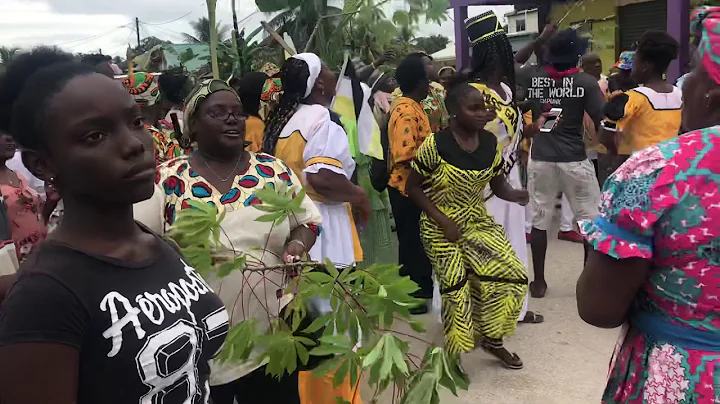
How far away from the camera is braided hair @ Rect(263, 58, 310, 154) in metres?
3.85

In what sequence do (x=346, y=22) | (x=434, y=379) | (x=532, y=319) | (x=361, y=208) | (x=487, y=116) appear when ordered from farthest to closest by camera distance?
1. (x=346, y=22)
2. (x=532, y=319)
3. (x=487, y=116)
4. (x=361, y=208)
5. (x=434, y=379)

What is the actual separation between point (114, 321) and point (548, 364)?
3.42 m

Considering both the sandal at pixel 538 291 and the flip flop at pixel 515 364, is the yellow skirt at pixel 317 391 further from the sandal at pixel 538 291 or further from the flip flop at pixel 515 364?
the sandal at pixel 538 291

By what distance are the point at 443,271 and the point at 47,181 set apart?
109 inches

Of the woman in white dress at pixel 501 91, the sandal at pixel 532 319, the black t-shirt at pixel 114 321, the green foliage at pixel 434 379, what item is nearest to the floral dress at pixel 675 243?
the green foliage at pixel 434 379

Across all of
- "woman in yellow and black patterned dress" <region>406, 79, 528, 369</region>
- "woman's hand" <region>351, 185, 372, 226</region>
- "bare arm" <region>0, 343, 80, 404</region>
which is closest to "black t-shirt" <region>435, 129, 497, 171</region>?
"woman in yellow and black patterned dress" <region>406, 79, 528, 369</region>

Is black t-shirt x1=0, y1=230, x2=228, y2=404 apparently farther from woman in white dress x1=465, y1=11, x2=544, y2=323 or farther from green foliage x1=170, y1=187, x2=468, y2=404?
woman in white dress x1=465, y1=11, x2=544, y2=323

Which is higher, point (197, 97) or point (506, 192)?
point (197, 97)

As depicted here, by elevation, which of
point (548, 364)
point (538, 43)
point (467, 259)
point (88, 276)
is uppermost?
point (538, 43)

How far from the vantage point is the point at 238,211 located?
241 centimetres

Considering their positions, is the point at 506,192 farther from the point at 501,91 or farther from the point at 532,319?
the point at 532,319

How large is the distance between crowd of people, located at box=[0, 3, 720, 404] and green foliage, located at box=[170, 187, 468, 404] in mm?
96

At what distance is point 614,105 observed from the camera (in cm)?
486

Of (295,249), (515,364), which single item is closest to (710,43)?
(295,249)
